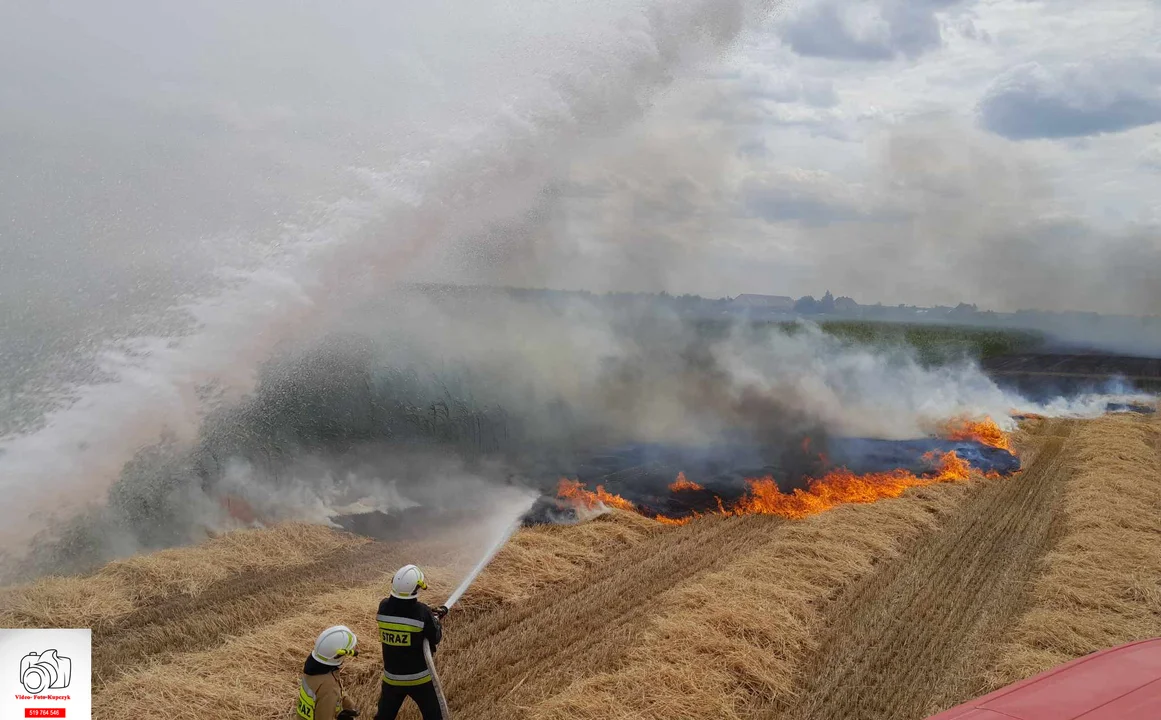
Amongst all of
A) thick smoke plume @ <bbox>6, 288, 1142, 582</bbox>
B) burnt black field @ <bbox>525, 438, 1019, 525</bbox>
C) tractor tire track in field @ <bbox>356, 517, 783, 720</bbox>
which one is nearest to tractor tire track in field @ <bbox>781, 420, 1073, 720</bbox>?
tractor tire track in field @ <bbox>356, 517, 783, 720</bbox>

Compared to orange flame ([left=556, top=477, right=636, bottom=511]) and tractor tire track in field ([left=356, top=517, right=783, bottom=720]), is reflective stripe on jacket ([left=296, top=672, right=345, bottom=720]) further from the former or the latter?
orange flame ([left=556, top=477, right=636, bottom=511])

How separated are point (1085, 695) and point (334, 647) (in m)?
5.61

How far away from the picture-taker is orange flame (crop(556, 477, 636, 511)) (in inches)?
679

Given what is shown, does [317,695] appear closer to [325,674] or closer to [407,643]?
[325,674]

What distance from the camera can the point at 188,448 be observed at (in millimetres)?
11852

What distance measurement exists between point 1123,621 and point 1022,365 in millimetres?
63268

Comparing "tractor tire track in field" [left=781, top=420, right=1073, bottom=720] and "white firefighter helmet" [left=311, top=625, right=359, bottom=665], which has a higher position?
"white firefighter helmet" [left=311, top=625, right=359, bottom=665]

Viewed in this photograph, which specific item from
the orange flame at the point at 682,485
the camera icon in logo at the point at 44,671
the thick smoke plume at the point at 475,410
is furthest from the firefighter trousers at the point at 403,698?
the orange flame at the point at 682,485

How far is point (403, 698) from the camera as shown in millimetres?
7410

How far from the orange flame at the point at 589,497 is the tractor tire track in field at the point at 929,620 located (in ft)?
19.9

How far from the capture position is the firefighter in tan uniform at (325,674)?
21.4ft

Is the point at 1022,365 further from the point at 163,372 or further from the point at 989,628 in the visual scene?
the point at 163,372

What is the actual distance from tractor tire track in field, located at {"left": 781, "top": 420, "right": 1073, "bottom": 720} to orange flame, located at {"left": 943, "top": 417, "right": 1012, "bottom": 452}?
9583 mm

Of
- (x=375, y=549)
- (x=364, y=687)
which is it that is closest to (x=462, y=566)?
A: (x=375, y=549)
